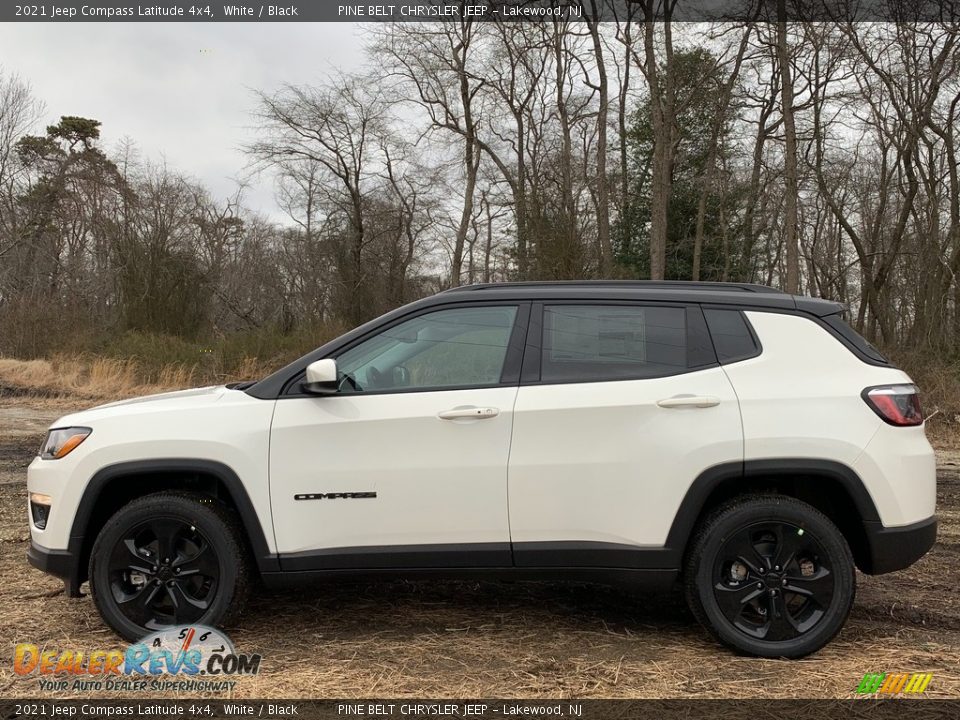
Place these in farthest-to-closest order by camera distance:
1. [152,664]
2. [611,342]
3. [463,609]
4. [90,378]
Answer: [90,378]
[463,609]
[611,342]
[152,664]

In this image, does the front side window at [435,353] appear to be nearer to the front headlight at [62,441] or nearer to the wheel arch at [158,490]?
the wheel arch at [158,490]

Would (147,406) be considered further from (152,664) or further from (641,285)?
(641,285)

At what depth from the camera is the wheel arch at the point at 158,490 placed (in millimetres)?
3592

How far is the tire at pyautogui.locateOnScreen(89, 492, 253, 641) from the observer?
11.9ft

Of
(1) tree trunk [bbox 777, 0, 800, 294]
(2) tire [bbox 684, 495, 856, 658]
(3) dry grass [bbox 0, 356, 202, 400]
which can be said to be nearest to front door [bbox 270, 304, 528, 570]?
(2) tire [bbox 684, 495, 856, 658]

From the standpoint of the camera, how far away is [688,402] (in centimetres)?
352

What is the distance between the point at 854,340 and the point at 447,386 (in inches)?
78.9


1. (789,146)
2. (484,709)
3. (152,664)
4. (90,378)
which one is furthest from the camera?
(90,378)

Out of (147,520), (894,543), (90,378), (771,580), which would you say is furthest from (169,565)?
(90,378)

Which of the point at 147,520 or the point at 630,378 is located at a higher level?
the point at 630,378

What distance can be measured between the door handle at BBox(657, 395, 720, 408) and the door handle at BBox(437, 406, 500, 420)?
79 centimetres

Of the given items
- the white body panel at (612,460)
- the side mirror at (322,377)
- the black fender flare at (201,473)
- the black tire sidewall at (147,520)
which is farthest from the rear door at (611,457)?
the black tire sidewall at (147,520)

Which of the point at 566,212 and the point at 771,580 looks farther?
the point at 566,212

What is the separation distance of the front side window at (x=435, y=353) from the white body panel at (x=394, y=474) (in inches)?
5.4
